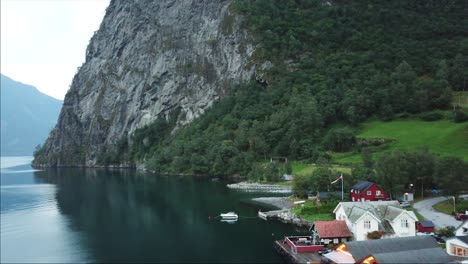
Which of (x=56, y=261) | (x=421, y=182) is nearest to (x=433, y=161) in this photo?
(x=421, y=182)

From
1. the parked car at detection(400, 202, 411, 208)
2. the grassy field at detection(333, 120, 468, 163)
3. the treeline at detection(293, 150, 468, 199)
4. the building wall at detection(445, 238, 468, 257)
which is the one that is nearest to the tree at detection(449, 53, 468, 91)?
the grassy field at detection(333, 120, 468, 163)

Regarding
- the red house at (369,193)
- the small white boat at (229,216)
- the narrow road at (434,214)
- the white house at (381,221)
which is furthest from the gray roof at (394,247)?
the small white boat at (229,216)

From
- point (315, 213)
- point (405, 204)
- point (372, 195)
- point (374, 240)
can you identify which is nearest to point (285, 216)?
point (315, 213)

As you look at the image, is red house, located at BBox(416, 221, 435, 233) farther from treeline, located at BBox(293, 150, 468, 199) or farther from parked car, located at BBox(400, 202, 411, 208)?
parked car, located at BBox(400, 202, 411, 208)

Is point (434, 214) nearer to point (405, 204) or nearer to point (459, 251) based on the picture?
point (405, 204)

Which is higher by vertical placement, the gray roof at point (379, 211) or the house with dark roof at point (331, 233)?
the gray roof at point (379, 211)

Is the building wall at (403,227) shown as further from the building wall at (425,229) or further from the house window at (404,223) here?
the building wall at (425,229)
